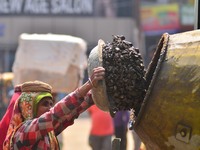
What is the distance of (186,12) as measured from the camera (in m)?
33.8

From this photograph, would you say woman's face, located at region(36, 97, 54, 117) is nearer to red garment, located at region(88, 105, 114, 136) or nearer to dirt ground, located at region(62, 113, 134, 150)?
red garment, located at region(88, 105, 114, 136)

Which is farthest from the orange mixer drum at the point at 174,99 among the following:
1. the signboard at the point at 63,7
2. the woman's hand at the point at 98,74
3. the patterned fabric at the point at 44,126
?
the signboard at the point at 63,7

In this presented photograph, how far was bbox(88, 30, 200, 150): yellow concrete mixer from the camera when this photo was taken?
104 inches

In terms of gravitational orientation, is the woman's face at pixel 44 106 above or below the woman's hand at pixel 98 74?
below

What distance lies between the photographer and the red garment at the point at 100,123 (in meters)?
9.25

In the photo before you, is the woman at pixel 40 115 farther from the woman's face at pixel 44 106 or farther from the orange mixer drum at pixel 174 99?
the orange mixer drum at pixel 174 99

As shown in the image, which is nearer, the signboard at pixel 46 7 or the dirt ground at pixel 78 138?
the dirt ground at pixel 78 138

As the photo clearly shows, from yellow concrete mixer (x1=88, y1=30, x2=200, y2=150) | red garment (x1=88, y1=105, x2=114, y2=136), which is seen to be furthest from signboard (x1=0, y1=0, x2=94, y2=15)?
yellow concrete mixer (x1=88, y1=30, x2=200, y2=150)

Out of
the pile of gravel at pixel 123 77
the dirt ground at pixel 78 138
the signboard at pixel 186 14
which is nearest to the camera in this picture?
the pile of gravel at pixel 123 77

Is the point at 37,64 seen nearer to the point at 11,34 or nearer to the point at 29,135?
the point at 29,135

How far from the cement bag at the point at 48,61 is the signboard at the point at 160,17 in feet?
84.0

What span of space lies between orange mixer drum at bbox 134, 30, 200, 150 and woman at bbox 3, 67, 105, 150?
1.86 feet

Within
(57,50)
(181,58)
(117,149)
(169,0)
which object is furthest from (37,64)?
(169,0)

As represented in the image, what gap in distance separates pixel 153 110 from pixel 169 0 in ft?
106
